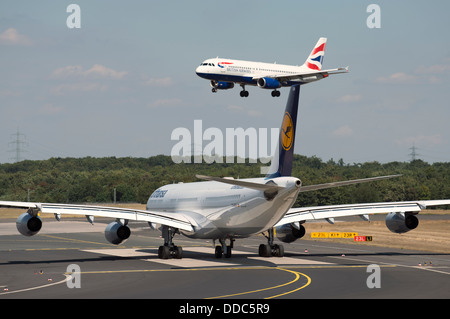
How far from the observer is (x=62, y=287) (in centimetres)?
3066

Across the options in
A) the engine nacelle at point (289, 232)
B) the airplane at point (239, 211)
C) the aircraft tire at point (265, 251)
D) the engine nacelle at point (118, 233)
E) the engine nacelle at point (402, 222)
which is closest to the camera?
the airplane at point (239, 211)

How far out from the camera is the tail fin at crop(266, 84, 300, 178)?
38.0 metres

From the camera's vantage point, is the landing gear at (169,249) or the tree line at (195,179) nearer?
the landing gear at (169,249)

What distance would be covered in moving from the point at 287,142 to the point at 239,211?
530 centimetres

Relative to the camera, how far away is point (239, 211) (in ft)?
134

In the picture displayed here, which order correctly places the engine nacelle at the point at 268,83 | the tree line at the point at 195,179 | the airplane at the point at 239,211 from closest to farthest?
the airplane at the point at 239,211
the engine nacelle at the point at 268,83
the tree line at the point at 195,179

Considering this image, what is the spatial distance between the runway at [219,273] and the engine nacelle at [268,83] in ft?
53.3

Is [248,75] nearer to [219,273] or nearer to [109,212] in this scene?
[109,212]

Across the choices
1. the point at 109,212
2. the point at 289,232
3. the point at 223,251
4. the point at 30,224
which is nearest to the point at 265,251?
the point at 289,232

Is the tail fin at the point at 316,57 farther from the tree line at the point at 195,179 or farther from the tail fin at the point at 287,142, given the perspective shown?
the tail fin at the point at 287,142

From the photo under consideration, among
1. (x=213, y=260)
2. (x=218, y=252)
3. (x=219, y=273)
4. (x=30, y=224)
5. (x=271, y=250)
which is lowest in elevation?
(x=213, y=260)

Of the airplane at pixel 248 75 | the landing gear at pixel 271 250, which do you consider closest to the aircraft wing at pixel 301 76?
the airplane at pixel 248 75

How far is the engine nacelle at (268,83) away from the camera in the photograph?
66.2m

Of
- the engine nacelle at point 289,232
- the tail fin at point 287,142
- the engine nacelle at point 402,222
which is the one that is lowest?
the engine nacelle at point 289,232
